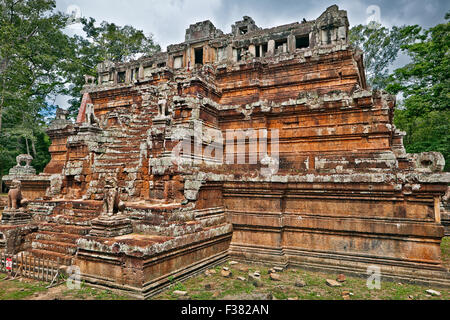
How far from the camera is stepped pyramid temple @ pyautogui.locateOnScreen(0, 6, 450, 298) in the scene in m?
6.17

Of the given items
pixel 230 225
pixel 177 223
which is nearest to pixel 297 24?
pixel 230 225

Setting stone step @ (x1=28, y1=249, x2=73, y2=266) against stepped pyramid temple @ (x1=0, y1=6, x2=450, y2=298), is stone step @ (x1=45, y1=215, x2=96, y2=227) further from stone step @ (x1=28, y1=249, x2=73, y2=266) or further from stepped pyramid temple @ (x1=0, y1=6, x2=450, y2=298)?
stone step @ (x1=28, y1=249, x2=73, y2=266)

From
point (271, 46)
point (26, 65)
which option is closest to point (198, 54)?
point (271, 46)

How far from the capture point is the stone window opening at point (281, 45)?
52.8ft

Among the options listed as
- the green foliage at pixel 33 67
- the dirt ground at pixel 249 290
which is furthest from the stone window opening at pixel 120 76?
the dirt ground at pixel 249 290

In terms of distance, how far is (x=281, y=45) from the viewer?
54.5 feet

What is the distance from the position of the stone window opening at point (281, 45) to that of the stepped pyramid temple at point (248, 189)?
6.33 m

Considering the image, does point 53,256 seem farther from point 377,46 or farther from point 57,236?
point 377,46

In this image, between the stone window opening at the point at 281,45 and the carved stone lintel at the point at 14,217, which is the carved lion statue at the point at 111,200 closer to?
the carved stone lintel at the point at 14,217

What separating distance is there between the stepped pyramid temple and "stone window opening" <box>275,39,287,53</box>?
6331 mm

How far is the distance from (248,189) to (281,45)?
11.9 m

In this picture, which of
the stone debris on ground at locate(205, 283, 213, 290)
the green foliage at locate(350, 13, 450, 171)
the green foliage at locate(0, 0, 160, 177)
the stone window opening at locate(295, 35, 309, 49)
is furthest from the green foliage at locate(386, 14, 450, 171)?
the green foliage at locate(0, 0, 160, 177)

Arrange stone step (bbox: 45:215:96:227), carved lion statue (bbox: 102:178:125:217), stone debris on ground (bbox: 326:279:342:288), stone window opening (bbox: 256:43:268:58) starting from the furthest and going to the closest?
1. stone window opening (bbox: 256:43:268:58)
2. stone step (bbox: 45:215:96:227)
3. carved lion statue (bbox: 102:178:125:217)
4. stone debris on ground (bbox: 326:279:342:288)

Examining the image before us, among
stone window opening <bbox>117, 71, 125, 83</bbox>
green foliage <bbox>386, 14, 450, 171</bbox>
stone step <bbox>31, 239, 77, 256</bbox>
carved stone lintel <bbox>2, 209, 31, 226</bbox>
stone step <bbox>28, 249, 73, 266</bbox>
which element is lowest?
stone step <bbox>28, 249, 73, 266</bbox>
